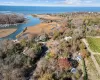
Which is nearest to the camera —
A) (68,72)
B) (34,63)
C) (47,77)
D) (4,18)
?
(47,77)

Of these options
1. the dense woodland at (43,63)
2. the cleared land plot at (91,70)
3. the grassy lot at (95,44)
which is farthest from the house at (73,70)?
the grassy lot at (95,44)

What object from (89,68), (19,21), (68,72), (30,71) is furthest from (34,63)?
(19,21)

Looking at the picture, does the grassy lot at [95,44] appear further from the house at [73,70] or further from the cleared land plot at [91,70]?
the house at [73,70]

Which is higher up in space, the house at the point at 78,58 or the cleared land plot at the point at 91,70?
the house at the point at 78,58

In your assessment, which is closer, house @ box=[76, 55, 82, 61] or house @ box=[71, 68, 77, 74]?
house @ box=[71, 68, 77, 74]

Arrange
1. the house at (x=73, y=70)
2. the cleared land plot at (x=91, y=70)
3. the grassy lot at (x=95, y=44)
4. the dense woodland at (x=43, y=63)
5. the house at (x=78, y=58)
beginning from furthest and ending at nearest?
the grassy lot at (x=95, y=44), the house at (x=78, y=58), the house at (x=73, y=70), the dense woodland at (x=43, y=63), the cleared land plot at (x=91, y=70)

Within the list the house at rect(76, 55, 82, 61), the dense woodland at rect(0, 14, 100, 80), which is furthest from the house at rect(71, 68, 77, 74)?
the house at rect(76, 55, 82, 61)

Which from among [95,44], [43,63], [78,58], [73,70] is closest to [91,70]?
[73,70]

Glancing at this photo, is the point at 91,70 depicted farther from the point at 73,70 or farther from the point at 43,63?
the point at 43,63

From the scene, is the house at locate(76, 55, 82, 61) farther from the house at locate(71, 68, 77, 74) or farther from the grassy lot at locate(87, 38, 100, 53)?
the grassy lot at locate(87, 38, 100, 53)

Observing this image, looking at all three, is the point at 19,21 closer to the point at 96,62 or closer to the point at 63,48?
the point at 63,48

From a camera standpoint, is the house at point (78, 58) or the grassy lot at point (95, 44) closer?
the house at point (78, 58)
